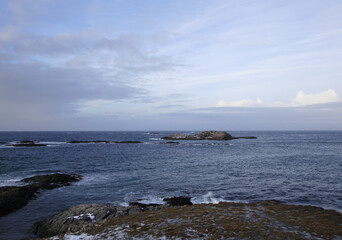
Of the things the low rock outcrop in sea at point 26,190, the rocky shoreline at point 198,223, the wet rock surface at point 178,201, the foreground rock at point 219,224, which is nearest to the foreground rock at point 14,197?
the low rock outcrop in sea at point 26,190

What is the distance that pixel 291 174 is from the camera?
1241 inches

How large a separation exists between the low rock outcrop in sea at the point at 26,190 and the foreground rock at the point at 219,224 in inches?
281

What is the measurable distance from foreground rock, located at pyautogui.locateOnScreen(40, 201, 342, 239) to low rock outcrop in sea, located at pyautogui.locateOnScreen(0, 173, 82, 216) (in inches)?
Result: 281

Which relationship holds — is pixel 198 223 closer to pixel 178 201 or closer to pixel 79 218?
pixel 178 201

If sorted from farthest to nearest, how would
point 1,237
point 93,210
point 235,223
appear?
point 93,210 → point 1,237 → point 235,223

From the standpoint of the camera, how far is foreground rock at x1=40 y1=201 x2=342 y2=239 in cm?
1078

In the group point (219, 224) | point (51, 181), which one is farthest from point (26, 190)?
point (219, 224)

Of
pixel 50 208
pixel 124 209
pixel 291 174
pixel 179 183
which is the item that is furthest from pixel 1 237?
pixel 291 174

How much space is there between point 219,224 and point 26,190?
21236mm

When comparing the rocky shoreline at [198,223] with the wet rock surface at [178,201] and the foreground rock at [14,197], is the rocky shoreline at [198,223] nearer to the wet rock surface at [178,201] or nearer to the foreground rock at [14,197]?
the foreground rock at [14,197]

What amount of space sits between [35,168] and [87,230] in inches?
1314

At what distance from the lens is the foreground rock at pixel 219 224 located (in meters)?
10.8

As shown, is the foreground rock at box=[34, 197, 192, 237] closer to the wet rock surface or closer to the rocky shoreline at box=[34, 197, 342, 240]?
the rocky shoreline at box=[34, 197, 342, 240]

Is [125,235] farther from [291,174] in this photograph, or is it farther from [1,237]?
[291,174]
